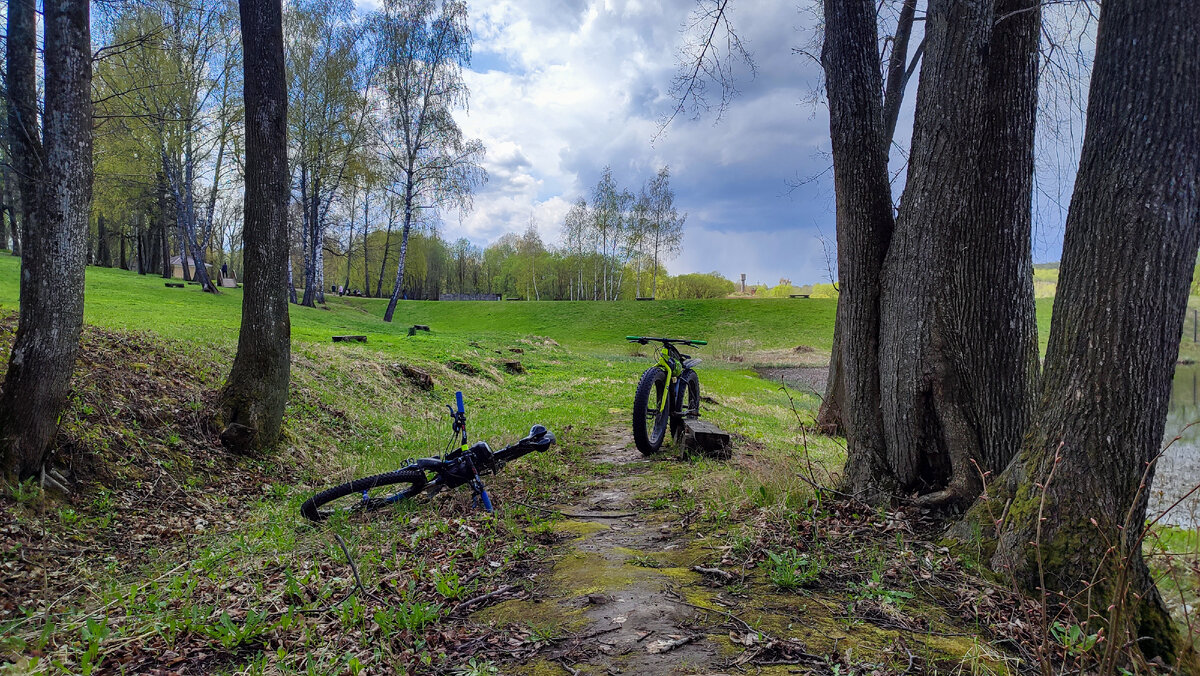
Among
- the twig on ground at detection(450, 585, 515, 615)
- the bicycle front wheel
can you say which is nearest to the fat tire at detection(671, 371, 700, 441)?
the bicycle front wheel

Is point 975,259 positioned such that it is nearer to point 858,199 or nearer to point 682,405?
point 858,199

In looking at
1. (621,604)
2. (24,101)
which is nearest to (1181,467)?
(621,604)

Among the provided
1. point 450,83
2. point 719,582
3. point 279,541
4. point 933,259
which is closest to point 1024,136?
point 933,259

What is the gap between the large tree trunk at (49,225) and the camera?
15.2ft

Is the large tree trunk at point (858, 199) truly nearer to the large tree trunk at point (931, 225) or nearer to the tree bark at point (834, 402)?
the large tree trunk at point (931, 225)

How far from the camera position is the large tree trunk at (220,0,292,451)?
6.45 m

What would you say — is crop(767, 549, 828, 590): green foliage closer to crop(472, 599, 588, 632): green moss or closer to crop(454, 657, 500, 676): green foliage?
crop(472, 599, 588, 632): green moss

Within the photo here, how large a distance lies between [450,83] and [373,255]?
120ft

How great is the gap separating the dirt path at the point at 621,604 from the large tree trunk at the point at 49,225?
4386 millimetres

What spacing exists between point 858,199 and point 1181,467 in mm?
8714

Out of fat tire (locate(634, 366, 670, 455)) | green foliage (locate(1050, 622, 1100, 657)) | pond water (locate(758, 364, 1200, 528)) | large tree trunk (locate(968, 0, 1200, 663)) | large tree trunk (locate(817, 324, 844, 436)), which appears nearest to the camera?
green foliage (locate(1050, 622, 1100, 657))

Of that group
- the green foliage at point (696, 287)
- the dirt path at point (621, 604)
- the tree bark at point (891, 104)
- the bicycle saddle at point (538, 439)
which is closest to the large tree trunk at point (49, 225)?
the bicycle saddle at point (538, 439)

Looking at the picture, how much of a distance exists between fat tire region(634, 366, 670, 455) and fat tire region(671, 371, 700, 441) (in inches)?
7.7

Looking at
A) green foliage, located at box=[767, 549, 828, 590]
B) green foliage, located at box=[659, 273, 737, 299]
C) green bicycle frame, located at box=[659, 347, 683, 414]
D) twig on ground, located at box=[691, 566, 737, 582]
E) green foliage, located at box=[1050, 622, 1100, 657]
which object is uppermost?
green foliage, located at box=[659, 273, 737, 299]
